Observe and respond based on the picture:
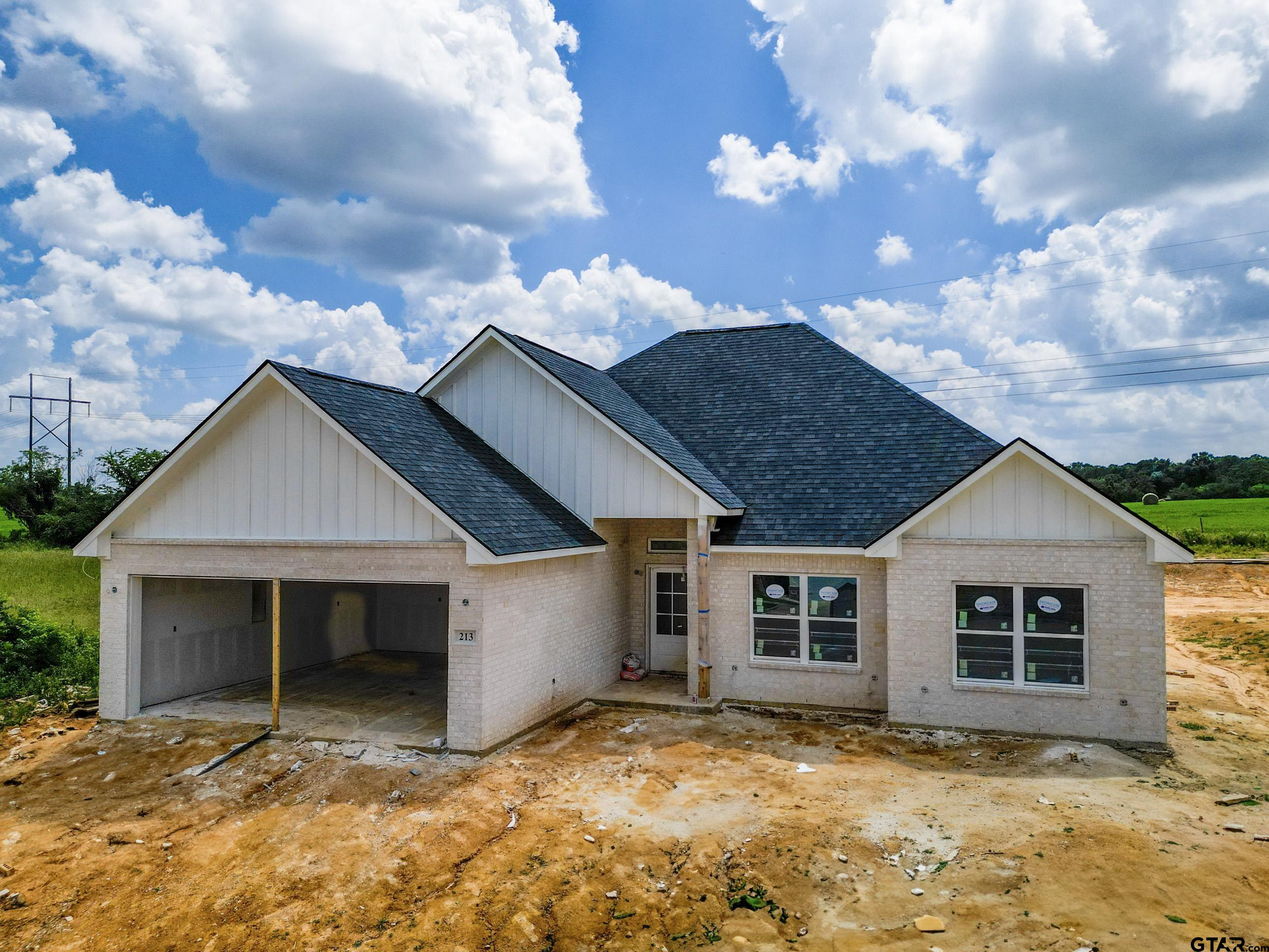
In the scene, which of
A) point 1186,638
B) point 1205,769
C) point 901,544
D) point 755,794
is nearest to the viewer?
point 755,794

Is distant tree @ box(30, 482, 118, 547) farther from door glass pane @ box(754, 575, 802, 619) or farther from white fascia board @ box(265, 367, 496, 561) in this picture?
door glass pane @ box(754, 575, 802, 619)

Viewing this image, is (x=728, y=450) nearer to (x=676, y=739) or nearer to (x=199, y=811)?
(x=676, y=739)

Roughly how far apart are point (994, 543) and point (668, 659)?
7.04 m

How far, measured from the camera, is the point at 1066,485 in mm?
11703

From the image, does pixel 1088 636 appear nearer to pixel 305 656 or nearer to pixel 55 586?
pixel 305 656

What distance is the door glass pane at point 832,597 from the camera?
1358 cm

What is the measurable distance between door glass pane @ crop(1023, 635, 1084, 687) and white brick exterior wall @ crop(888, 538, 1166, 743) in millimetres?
145

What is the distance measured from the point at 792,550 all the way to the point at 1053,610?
161 inches

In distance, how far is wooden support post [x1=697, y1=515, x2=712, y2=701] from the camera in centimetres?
1391

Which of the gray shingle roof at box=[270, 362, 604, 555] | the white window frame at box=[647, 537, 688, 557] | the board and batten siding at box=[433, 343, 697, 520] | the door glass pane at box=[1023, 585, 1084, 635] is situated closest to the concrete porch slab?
the white window frame at box=[647, 537, 688, 557]

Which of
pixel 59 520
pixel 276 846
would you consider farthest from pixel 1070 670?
pixel 59 520

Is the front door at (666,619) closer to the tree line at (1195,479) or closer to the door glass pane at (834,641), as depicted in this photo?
the door glass pane at (834,641)

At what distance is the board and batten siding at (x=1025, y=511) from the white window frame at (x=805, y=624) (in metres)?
2.06

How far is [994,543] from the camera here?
1203 cm
